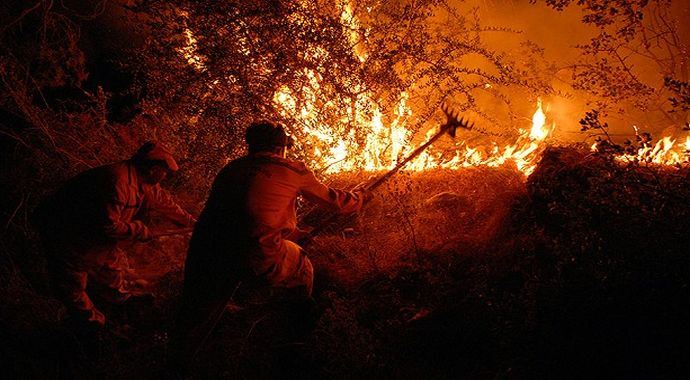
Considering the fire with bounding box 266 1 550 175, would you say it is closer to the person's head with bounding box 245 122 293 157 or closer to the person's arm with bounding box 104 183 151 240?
the person's head with bounding box 245 122 293 157

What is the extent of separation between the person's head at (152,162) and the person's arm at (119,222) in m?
0.29

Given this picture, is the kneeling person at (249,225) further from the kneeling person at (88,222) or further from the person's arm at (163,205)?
the person's arm at (163,205)

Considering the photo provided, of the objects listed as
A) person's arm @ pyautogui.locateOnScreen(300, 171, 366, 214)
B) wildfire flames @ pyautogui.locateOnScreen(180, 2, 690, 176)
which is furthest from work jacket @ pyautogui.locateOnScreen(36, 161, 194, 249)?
wildfire flames @ pyautogui.locateOnScreen(180, 2, 690, 176)

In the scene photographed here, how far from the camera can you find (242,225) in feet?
10.8

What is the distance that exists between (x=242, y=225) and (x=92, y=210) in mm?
1952

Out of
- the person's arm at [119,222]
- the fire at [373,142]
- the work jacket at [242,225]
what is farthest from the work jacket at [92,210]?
the fire at [373,142]

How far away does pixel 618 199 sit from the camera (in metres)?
3.82

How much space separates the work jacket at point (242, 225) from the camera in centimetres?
331

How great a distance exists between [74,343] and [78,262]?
830 millimetres

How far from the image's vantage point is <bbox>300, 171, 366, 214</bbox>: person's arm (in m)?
3.61

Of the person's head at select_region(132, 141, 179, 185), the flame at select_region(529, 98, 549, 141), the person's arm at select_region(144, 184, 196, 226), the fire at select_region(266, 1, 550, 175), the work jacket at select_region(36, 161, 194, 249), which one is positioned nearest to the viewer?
the work jacket at select_region(36, 161, 194, 249)

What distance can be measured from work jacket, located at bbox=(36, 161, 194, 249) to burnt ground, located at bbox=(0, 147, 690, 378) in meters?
1.00

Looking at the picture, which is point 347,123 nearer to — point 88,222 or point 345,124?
point 345,124

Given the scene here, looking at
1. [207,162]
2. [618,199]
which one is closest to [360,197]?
[618,199]
